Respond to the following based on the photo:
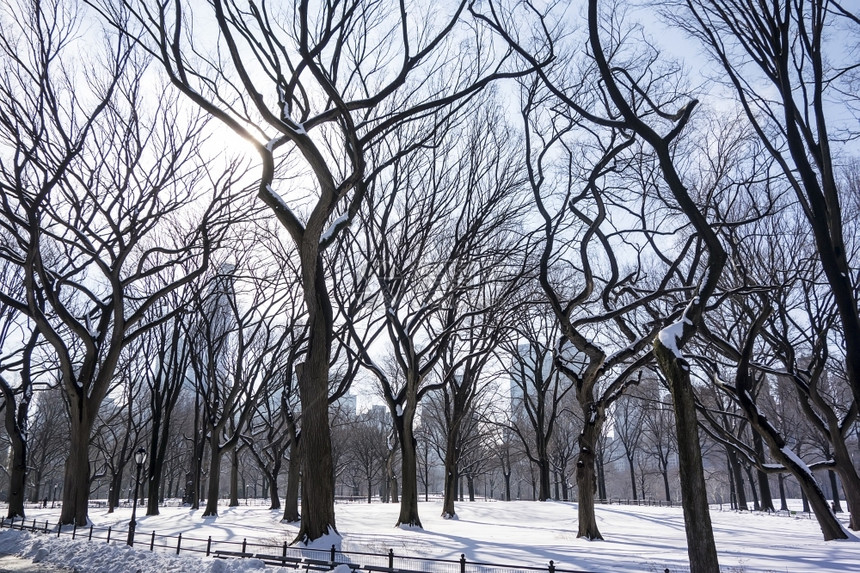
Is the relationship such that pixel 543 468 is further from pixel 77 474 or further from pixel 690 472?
pixel 690 472

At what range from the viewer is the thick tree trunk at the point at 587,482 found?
15.6m

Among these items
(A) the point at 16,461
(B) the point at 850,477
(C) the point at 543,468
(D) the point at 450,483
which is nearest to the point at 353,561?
(D) the point at 450,483

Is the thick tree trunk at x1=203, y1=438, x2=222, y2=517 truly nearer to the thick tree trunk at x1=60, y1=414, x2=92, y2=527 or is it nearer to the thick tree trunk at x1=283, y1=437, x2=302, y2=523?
the thick tree trunk at x1=283, y1=437, x2=302, y2=523

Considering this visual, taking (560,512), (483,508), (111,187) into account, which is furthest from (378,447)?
(111,187)

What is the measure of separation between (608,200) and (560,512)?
52.7 ft

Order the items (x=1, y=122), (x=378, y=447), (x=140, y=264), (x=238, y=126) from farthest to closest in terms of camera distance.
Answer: (x=378, y=447) → (x=140, y=264) → (x=1, y=122) → (x=238, y=126)

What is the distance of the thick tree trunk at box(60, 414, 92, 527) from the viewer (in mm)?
17250

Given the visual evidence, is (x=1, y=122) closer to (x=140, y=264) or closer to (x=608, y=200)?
(x=140, y=264)

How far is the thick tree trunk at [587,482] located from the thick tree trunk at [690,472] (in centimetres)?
718

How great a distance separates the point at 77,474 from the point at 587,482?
16218 mm

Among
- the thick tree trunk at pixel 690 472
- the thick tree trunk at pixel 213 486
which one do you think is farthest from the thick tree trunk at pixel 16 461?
the thick tree trunk at pixel 690 472

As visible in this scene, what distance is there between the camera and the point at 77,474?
57.0 feet

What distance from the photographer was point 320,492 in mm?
11914

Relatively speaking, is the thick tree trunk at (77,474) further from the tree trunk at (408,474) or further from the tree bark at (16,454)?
the tree trunk at (408,474)
